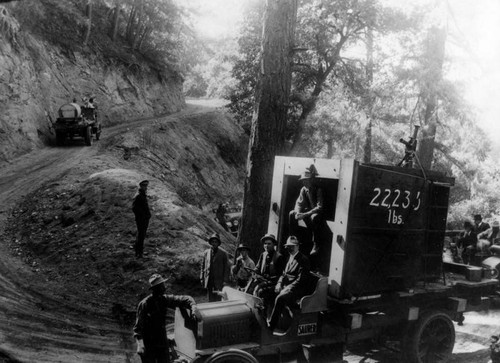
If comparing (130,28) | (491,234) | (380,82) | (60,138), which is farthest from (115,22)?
(491,234)

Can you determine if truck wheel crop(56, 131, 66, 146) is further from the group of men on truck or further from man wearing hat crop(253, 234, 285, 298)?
man wearing hat crop(253, 234, 285, 298)

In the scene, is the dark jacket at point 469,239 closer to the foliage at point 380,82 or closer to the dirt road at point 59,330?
the dirt road at point 59,330

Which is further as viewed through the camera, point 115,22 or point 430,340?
point 115,22

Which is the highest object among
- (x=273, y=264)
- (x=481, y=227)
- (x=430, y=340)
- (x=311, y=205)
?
(x=311, y=205)

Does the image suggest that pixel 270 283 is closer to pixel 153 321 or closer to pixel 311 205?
pixel 311 205

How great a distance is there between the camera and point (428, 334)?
764cm

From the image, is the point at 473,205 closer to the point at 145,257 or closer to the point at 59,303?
the point at 145,257

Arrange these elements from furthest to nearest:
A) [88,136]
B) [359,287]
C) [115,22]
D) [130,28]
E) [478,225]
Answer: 1. [130,28]
2. [115,22]
3. [88,136]
4. [478,225]
5. [359,287]

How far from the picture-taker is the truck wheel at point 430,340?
24.4 ft

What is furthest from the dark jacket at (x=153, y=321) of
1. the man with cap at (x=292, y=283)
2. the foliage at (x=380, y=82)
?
the foliage at (x=380, y=82)

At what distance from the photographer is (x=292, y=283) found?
651cm

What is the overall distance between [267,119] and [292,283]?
4010 millimetres

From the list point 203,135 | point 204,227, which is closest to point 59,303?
point 204,227

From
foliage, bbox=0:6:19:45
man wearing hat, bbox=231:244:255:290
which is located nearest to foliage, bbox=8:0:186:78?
foliage, bbox=0:6:19:45
